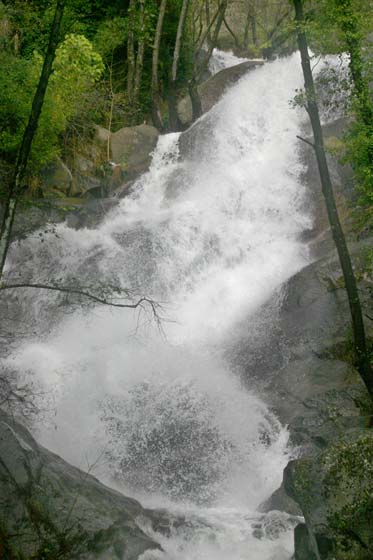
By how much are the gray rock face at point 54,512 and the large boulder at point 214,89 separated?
1388cm

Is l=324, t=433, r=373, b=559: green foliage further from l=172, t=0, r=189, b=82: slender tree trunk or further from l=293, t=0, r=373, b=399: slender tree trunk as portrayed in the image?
l=172, t=0, r=189, b=82: slender tree trunk

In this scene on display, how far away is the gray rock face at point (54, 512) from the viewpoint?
6.89 metres

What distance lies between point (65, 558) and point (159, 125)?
1498 cm

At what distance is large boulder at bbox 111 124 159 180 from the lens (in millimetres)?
16828

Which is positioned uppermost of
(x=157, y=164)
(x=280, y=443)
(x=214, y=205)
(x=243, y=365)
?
(x=157, y=164)

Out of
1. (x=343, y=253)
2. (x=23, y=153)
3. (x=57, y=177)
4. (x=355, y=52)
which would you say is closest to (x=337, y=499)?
(x=343, y=253)

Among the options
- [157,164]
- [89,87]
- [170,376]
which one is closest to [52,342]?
[170,376]

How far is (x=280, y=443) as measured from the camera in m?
9.65

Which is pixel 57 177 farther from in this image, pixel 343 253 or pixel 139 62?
pixel 343 253

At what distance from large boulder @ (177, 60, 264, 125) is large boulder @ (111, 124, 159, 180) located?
2105 millimetres

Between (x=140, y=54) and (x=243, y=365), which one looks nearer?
(x=243, y=365)

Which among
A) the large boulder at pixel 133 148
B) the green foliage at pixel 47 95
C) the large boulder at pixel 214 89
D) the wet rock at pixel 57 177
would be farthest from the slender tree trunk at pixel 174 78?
the wet rock at pixel 57 177

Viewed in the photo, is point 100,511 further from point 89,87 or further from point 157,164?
point 89,87

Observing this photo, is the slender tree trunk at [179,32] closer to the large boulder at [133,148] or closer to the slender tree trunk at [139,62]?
the slender tree trunk at [139,62]
